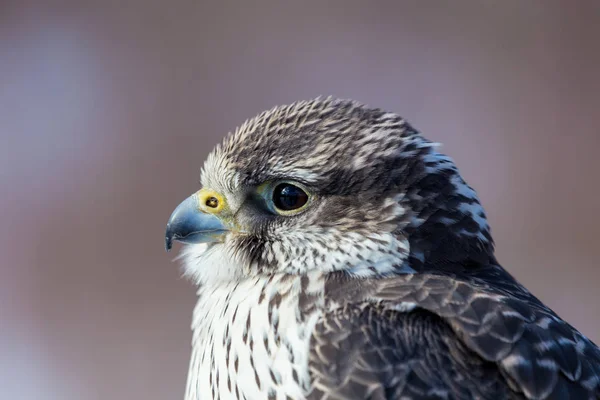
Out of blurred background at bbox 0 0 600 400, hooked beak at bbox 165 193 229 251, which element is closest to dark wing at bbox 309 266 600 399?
hooked beak at bbox 165 193 229 251

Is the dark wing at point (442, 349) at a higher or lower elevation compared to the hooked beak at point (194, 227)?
lower

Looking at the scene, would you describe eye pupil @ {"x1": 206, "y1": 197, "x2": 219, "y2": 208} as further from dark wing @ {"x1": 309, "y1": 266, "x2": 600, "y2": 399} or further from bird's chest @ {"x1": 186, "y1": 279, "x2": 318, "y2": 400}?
dark wing @ {"x1": 309, "y1": 266, "x2": 600, "y2": 399}

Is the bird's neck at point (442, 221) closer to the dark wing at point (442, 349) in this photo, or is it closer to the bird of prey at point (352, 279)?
the bird of prey at point (352, 279)

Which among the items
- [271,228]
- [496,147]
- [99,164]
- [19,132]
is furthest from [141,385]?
[271,228]

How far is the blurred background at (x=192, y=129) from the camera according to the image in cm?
489

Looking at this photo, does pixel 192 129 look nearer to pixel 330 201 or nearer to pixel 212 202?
pixel 212 202

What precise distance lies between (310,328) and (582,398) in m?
0.61

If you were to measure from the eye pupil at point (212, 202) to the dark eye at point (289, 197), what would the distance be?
0.22 meters

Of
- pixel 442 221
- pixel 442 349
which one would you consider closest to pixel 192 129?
pixel 442 221

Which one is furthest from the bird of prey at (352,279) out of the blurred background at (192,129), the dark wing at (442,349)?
the blurred background at (192,129)

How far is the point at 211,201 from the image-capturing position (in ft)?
6.56

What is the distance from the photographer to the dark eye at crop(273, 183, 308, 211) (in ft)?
5.99

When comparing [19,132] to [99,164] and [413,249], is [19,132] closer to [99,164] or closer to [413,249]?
[99,164]

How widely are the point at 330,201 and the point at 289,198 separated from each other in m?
0.12
